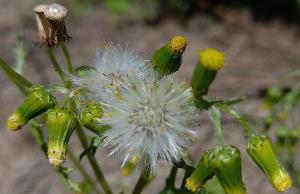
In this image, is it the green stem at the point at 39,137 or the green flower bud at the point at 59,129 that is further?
the green stem at the point at 39,137

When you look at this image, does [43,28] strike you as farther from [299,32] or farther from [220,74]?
[299,32]

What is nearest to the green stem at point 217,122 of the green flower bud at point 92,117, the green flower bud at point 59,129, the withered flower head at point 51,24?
the green flower bud at point 92,117

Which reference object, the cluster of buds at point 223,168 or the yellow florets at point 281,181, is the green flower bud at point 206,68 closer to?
the cluster of buds at point 223,168

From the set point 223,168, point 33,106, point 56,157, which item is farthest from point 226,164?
point 33,106

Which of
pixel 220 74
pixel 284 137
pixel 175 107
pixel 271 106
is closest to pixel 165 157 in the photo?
pixel 175 107

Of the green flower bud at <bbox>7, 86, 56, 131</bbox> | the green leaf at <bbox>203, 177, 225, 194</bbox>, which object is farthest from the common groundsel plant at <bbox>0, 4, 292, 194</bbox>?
the green leaf at <bbox>203, 177, 225, 194</bbox>

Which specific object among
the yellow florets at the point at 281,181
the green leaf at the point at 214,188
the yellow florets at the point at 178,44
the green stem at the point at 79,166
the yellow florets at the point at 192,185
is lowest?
the green stem at the point at 79,166

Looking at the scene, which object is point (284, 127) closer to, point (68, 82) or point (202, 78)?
point (202, 78)

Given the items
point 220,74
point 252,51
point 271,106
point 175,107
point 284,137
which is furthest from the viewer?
point 252,51
